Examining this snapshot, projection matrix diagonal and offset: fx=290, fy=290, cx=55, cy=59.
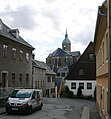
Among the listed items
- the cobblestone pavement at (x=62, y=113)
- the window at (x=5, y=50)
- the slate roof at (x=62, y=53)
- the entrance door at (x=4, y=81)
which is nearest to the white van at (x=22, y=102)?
the cobblestone pavement at (x=62, y=113)

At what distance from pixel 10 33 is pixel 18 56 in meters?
3.41

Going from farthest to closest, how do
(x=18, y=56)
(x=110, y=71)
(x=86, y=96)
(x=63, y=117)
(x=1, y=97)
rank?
(x=86, y=96) < (x=18, y=56) < (x=1, y=97) < (x=63, y=117) < (x=110, y=71)

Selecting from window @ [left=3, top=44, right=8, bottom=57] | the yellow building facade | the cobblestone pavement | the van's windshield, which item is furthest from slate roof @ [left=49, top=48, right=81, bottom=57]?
the yellow building facade

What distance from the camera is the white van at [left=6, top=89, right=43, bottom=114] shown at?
2089 cm

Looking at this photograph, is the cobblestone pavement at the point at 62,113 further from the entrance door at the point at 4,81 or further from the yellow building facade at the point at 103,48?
the entrance door at the point at 4,81

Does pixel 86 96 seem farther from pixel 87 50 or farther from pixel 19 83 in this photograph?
pixel 19 83

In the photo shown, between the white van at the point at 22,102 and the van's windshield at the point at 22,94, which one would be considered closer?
the white van at the point at 22,102

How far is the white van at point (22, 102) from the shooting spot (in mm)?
→ 20891

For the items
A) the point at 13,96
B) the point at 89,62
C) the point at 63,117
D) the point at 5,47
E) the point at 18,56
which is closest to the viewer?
the point at 63,117

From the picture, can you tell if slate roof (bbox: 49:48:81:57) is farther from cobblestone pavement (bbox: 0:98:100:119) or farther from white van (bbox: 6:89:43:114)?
white van (bbox: 6:89:43:114)

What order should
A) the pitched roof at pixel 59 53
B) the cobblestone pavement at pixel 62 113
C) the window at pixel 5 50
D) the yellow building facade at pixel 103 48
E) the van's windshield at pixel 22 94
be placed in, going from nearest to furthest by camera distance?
the yellow building facade at pixel 103 48
the cobblestone pavement at pixel 62 113
the van's windshield at pixel 22 94
the window at pixel 5 50
the pitched roof at pixel 59 53

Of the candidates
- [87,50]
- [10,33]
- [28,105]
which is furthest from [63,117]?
[87,50]

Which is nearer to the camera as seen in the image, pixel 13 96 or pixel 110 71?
pixel 110 71

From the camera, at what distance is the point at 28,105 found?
21.0 metres
